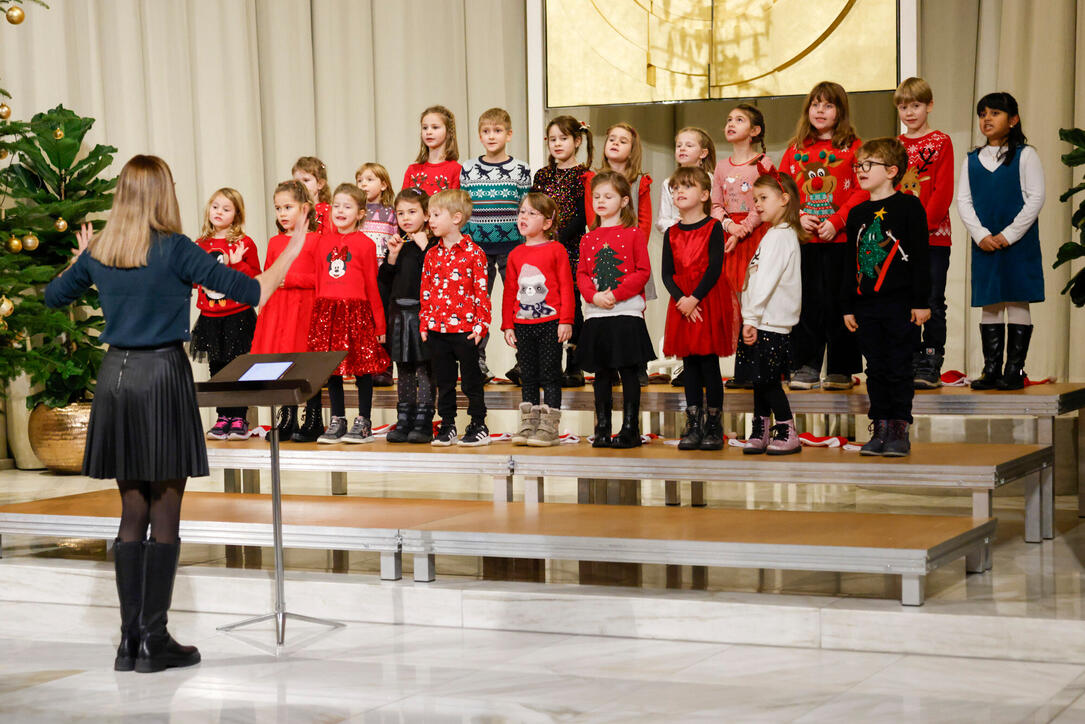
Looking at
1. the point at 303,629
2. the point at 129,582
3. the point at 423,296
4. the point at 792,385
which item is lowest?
the point at 303,629

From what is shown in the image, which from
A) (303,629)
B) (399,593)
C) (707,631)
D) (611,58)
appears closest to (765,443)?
(707,631)

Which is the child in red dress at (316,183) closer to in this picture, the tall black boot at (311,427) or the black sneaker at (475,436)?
the tall black boot at (311,427)

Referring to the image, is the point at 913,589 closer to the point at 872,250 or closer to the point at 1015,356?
the point at 872,250

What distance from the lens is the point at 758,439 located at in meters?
5.30

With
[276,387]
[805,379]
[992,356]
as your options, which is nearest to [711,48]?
→ [805,379]

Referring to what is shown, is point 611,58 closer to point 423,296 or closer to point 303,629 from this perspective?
point 423,296

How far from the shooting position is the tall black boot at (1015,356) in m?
5.78

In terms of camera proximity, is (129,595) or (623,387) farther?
(623,387)

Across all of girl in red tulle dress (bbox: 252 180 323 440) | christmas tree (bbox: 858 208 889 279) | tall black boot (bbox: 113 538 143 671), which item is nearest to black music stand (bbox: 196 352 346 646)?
tall black boot (bbox: 113 538 143 671)

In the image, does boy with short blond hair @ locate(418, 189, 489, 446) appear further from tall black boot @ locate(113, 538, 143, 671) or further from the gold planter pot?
the gold planter pot

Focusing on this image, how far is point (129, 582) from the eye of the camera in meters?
3.90

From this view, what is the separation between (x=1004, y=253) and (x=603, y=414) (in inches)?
79.9

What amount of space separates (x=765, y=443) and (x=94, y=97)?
6.12 meters

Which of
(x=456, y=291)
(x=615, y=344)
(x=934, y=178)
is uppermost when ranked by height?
(x=934, y=178)
